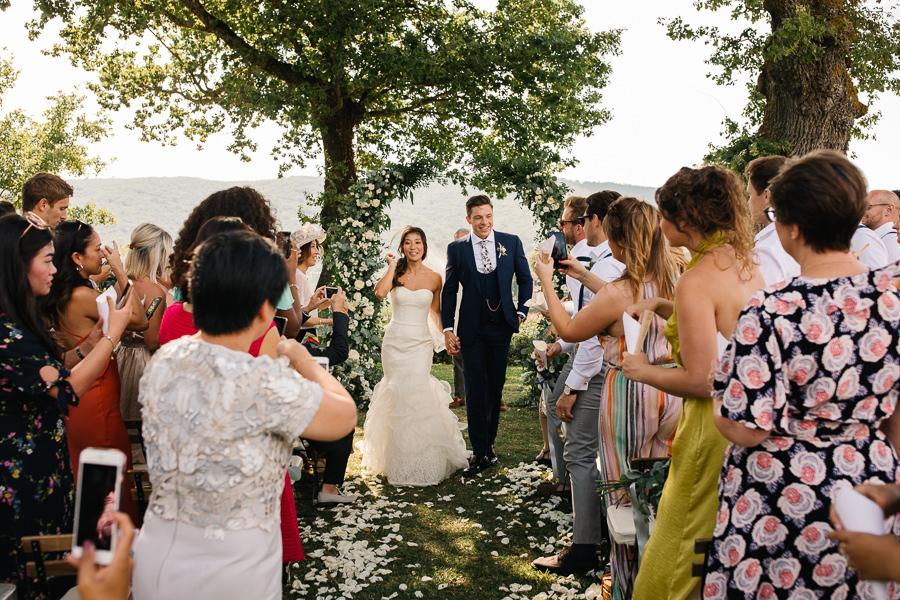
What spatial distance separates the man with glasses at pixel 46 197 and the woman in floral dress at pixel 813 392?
474 centimetres

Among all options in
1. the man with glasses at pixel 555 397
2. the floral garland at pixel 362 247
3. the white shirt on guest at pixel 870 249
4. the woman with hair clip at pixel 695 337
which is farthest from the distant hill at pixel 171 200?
the woman with hair clip at pixel 695 337

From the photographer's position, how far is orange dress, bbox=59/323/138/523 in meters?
3.35

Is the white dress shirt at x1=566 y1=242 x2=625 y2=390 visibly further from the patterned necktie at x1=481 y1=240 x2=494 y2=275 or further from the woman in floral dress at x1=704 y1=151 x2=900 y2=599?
the patterned necktie at x1=481 y1=240 x2=494 y2=275

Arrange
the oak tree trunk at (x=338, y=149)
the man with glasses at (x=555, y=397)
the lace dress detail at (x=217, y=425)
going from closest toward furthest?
the lace dress detail at (x=217, y=425), the man with glasses at (x=555, y=397), the oak tree trunk at (x=338, y=149)

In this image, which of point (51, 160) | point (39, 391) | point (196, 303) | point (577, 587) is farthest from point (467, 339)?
point (51, 160)

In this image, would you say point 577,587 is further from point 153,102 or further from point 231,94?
point 153,102

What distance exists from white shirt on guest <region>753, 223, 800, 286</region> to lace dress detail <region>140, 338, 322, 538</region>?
2209 mm

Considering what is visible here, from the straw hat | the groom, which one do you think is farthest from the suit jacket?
the straw hat

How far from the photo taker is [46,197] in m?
4.63

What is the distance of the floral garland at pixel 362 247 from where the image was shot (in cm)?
802

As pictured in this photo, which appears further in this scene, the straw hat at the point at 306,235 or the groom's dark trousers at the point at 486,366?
the groom's dark trousers at the point at 486,366

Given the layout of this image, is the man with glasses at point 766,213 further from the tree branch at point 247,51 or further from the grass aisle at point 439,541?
the tree branch at point 247,51

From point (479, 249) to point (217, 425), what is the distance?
4612 millimetres

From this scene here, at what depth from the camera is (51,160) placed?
21.9 m
